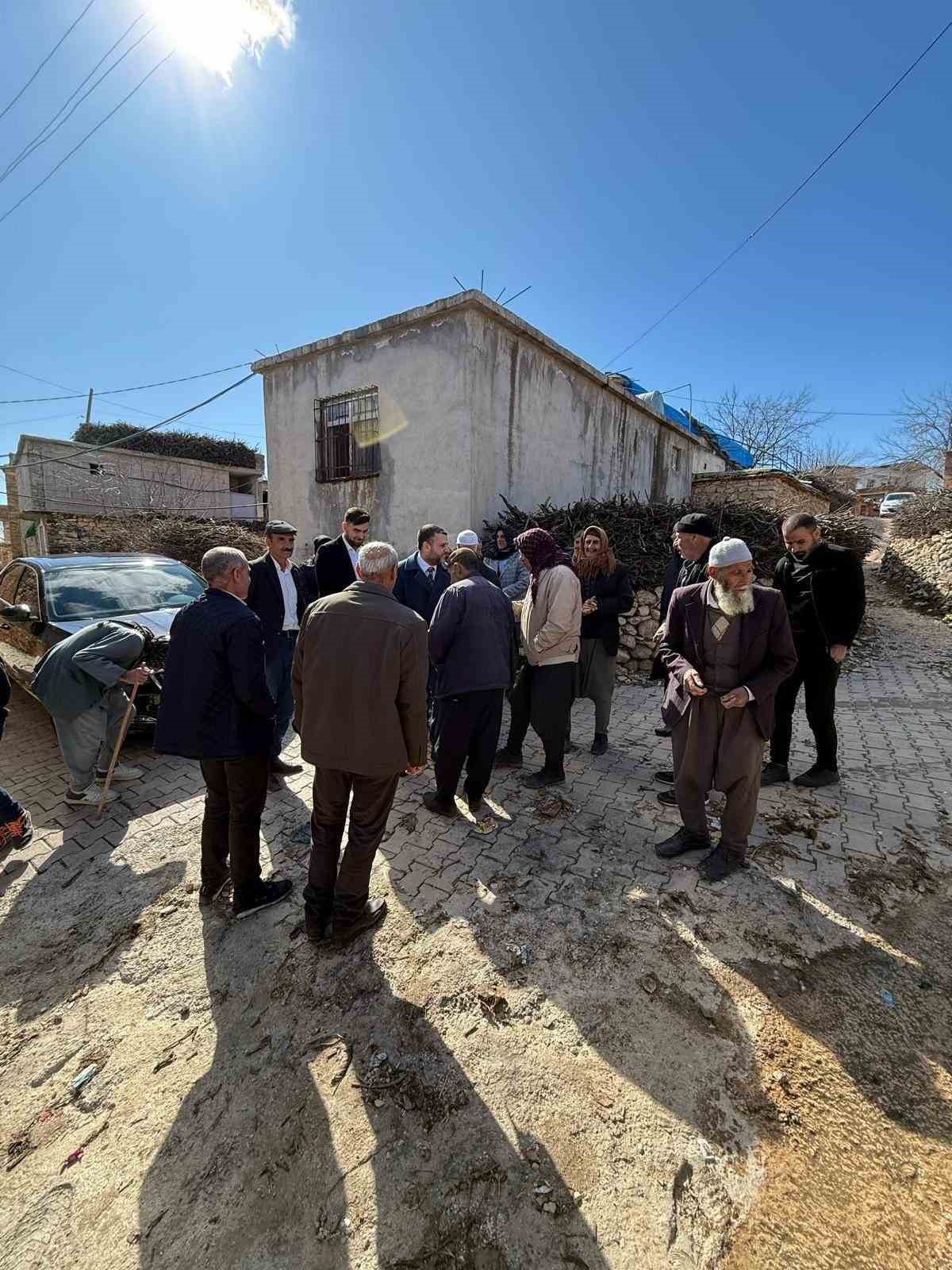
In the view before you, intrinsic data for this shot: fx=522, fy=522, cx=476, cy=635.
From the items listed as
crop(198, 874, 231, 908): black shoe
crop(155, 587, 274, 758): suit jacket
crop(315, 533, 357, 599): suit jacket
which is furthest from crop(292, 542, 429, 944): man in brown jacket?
crop(315, 533, 357, 599): suit jacket

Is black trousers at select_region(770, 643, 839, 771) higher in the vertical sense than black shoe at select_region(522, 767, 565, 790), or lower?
higher

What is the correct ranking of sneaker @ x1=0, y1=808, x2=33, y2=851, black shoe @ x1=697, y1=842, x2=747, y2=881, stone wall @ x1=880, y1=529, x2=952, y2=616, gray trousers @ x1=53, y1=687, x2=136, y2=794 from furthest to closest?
stone wall @ x1=880, y1=529, x2=952, y2=616 < gray trousers @ x1=53, y1=687, x2=136, y2=794 < sneaker @ x1=0, y1=808, x2=33, y2=851 < black shoe @ x1=697, y1=842, x2=747, y2=881

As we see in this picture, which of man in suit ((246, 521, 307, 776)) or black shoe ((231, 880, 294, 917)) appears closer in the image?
black shoe ((231, 880, 294, 917))

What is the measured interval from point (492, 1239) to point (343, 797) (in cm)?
160

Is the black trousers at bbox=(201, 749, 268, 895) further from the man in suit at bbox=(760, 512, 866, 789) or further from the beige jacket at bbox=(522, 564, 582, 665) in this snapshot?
the man in suit at bbox=(760, 512, 866, 789)

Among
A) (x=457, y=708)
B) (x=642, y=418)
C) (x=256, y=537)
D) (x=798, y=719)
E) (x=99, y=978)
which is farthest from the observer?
(x=256, y=537)

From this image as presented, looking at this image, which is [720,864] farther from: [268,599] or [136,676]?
[136,676]

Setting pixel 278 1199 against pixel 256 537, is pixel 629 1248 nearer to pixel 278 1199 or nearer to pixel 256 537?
pixel 278 1199

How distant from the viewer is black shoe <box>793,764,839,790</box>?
164 inches

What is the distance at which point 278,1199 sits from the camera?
5.31ft

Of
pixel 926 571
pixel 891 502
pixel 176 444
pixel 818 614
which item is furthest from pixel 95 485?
pixel 891 502

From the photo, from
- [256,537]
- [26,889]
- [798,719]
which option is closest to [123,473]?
[256,537]

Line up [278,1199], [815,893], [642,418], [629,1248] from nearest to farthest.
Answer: [629,1248], [278,1199], [815,893], [642,418]

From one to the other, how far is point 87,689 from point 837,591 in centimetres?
561
